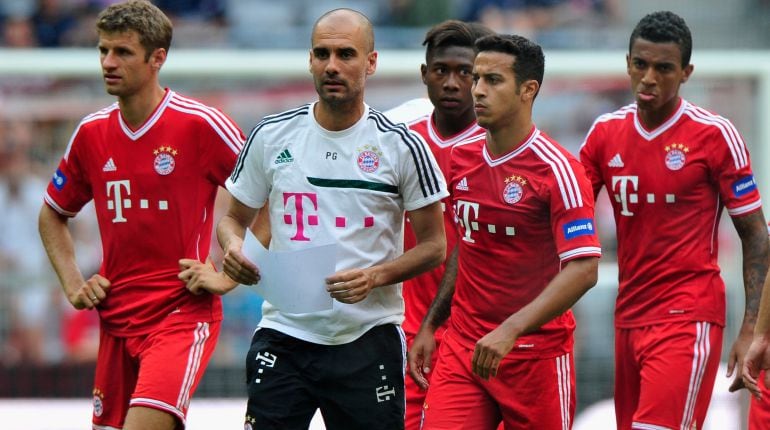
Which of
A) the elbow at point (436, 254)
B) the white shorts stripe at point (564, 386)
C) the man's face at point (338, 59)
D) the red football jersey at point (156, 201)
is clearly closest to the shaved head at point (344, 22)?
the man's face at point (338, 59)

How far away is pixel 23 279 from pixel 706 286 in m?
5.15

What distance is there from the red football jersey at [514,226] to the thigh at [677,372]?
539mm

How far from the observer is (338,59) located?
6027 millimetres

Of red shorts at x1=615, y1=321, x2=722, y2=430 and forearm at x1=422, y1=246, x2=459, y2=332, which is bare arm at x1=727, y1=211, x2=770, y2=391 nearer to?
red shorts at x1=615, y1=321, x2=722, y2=430

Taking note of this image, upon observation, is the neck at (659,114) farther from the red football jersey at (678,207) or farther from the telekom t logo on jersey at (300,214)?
the telekom t logo on jersey at (300,214)

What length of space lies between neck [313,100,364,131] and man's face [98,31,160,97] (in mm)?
1099

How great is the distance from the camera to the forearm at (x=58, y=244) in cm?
712

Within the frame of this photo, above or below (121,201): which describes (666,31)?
above

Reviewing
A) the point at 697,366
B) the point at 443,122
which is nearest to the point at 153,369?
the point at 443,122

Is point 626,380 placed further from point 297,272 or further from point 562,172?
point 297,272

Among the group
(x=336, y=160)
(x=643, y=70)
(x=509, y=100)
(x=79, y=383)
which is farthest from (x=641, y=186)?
(x=79, y=383)

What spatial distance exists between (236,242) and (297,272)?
317 millimetres

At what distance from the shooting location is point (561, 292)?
5973 millimetres

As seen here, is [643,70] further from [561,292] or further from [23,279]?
[23,279]
